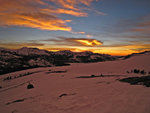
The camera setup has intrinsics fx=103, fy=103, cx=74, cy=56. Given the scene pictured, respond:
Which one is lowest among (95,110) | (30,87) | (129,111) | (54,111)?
(30,87)

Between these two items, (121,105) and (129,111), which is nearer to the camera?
(129,111)

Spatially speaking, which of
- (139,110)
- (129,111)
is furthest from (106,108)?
(139,110)

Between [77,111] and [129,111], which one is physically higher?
[129,111]

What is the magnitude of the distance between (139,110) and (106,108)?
45.5 inches

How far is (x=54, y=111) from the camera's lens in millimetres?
4637

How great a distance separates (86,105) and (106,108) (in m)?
0.96

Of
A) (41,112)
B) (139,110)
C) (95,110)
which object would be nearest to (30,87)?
(41,112)

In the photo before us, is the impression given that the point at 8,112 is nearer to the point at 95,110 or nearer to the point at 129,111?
the point at 95,110

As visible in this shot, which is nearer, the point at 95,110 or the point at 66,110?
the point at 95,110

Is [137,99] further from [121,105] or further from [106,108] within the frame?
[106,108]

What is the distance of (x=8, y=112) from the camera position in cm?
540

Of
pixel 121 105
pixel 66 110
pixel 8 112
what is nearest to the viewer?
pixel 121 105

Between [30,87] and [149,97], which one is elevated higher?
[149,97]

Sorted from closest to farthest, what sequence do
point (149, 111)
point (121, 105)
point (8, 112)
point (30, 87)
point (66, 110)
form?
point (149, 111)
point (121, 105)
point (66, 110)
point (8, 112)
point (30, 87)
